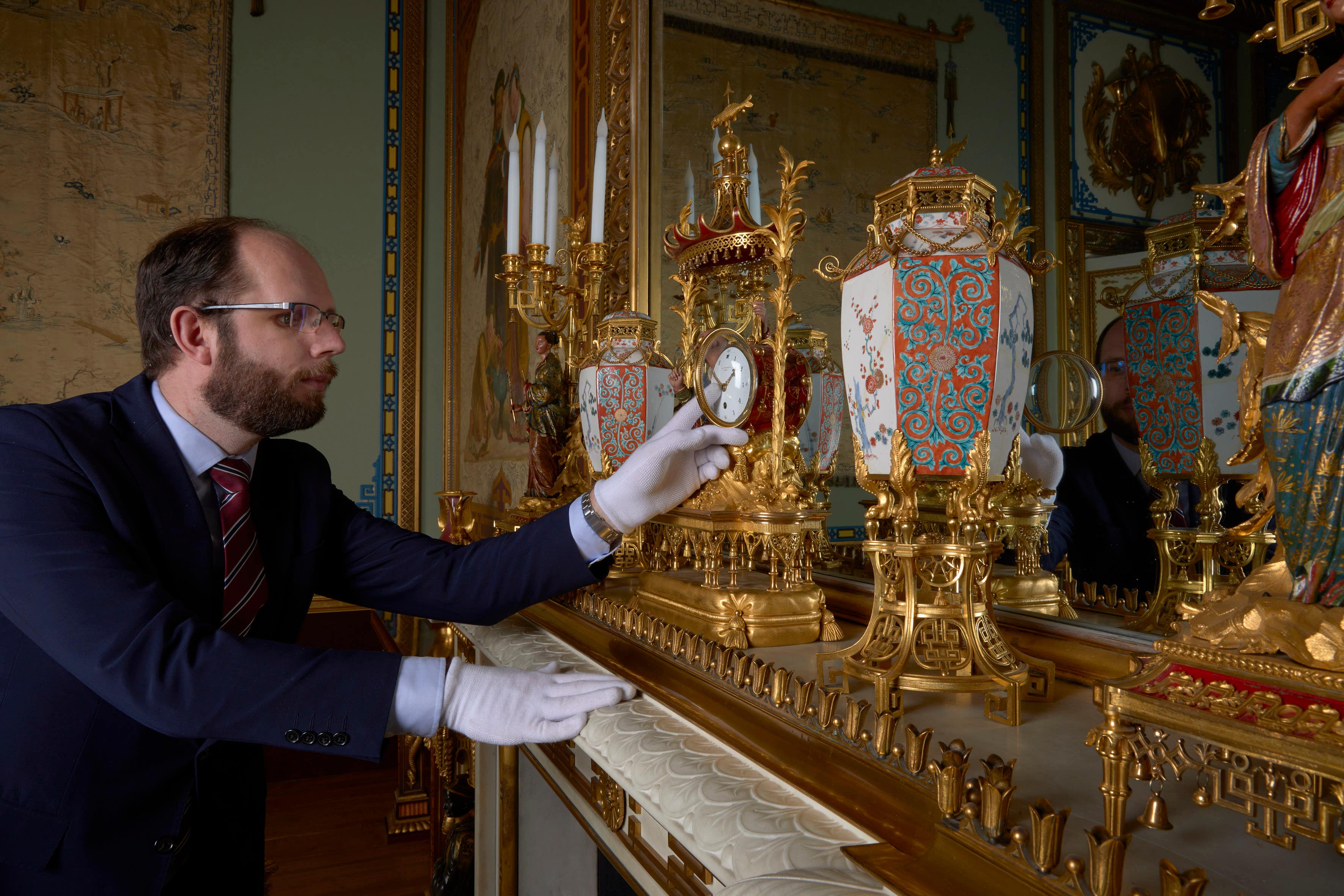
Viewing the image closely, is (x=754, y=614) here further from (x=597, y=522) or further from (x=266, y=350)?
(x=266, y=350)

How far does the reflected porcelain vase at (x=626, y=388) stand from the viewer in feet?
5.49

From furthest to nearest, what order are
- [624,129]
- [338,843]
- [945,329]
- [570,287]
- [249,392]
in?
[338,843] < [624,129] < [570,287] < [249,392] < [945,329]

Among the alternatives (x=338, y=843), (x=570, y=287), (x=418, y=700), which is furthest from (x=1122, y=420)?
(x=338, y=843)

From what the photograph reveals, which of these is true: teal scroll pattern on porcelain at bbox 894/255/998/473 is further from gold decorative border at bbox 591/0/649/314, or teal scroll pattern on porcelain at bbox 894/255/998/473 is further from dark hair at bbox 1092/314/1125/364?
gold decorative border at bbox 591/0/649/314

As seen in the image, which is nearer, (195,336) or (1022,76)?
(1022,76)

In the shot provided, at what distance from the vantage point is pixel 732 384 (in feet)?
4.32

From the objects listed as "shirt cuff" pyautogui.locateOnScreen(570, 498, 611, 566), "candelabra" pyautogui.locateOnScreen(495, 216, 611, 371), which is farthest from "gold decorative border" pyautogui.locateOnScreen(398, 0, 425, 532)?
"shirt cuff" pyautogui.locateOnScreen(570, 498, 611, 566)

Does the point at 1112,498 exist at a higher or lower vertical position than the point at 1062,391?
lower

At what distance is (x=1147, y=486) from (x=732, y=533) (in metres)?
0.58

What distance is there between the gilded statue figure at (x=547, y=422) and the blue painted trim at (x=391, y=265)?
370cm

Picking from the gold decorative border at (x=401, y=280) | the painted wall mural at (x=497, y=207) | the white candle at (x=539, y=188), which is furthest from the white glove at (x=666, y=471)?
the gold decorative border at (x=401, y=280)

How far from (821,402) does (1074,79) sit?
2.24 feet

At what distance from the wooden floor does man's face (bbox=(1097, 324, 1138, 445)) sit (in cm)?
288

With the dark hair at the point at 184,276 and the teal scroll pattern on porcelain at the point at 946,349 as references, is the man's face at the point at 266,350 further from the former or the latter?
the teal scroll pattern on porcelain at the point at 946,349
